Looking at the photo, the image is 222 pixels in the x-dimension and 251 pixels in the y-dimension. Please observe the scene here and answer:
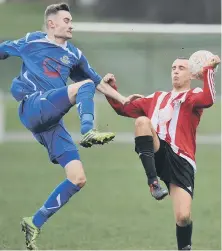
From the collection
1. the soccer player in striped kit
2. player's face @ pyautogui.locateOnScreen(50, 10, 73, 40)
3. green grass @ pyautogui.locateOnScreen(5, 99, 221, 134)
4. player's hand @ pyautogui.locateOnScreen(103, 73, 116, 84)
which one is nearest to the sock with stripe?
the soccer player in striped kit

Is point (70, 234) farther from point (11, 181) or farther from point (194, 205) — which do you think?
point (11, 181)

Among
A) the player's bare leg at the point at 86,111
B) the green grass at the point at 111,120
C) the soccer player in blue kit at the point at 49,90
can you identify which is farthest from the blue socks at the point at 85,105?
the green grass at the point at 111,120

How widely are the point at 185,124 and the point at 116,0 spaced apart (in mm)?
23174

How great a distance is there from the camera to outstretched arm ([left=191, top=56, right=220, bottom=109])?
7.62 m

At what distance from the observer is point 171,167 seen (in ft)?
26.3

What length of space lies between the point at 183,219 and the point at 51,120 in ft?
4.45

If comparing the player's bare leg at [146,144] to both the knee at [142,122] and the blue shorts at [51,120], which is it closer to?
the knee at [142,122]

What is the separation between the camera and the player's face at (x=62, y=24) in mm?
7777

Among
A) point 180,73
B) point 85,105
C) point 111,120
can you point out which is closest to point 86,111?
point 85,105

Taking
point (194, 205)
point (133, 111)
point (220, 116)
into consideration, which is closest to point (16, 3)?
point (220, 116)

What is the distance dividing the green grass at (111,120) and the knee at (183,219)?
1222 centimetres

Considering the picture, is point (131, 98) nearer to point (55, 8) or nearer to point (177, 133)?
point (177, 133)

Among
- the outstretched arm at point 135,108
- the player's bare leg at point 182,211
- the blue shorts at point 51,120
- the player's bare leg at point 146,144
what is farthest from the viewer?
the outstretched arm at point 135,108

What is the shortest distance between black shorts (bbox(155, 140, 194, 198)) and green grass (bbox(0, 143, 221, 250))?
174 cm
